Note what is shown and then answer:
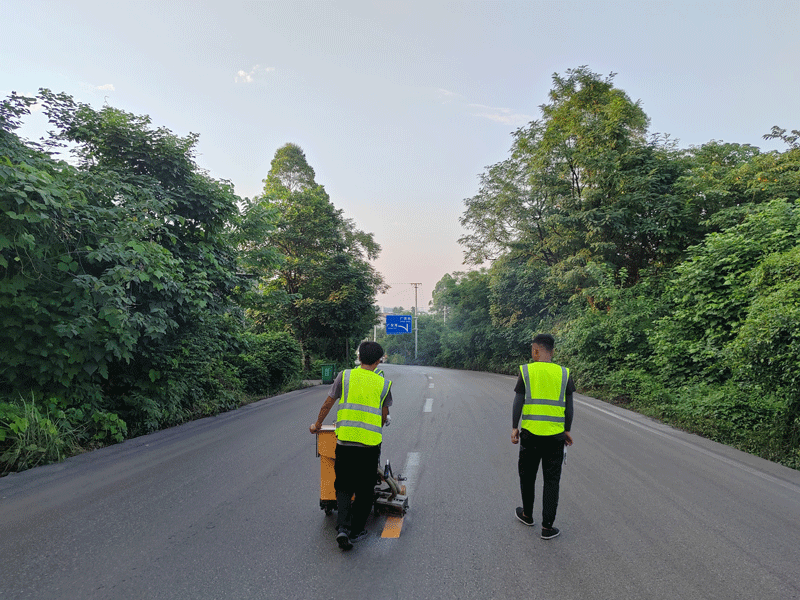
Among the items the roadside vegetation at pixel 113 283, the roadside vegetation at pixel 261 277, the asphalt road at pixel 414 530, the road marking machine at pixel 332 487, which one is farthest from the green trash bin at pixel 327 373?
the road marking machine at pixel 332 487

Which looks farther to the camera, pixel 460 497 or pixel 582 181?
pixel 582 181

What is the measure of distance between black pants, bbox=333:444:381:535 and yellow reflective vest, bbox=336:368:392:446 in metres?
0.10

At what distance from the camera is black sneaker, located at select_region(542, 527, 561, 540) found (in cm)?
393

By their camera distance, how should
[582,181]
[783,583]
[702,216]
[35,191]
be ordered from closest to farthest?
1. [783,583]
2. [35,191]
3. [702,216]
4. [582,181]

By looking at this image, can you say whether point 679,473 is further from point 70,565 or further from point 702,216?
point 702,216

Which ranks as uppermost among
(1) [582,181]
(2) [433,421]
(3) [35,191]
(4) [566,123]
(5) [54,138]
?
(4) [566,123]

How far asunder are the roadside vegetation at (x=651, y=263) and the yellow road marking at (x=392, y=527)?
5.97m

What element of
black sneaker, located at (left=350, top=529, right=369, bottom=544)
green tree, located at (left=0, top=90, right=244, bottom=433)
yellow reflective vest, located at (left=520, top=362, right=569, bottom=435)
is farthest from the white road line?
green tree, located at (left=0, top=90, right=244, bottom=433)

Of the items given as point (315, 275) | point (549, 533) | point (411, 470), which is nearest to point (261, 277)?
point (411, 470)

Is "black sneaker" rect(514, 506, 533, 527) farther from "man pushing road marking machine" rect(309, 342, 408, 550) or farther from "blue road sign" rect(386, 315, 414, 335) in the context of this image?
"blue road sign" rect(386, 315, 414, 335)

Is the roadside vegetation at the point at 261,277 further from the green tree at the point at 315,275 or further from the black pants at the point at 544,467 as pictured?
the green tree at the point at 315,275

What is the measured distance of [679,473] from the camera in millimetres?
6004

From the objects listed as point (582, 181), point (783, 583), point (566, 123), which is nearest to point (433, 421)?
point (783, 583)

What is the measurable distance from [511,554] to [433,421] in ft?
19.9
